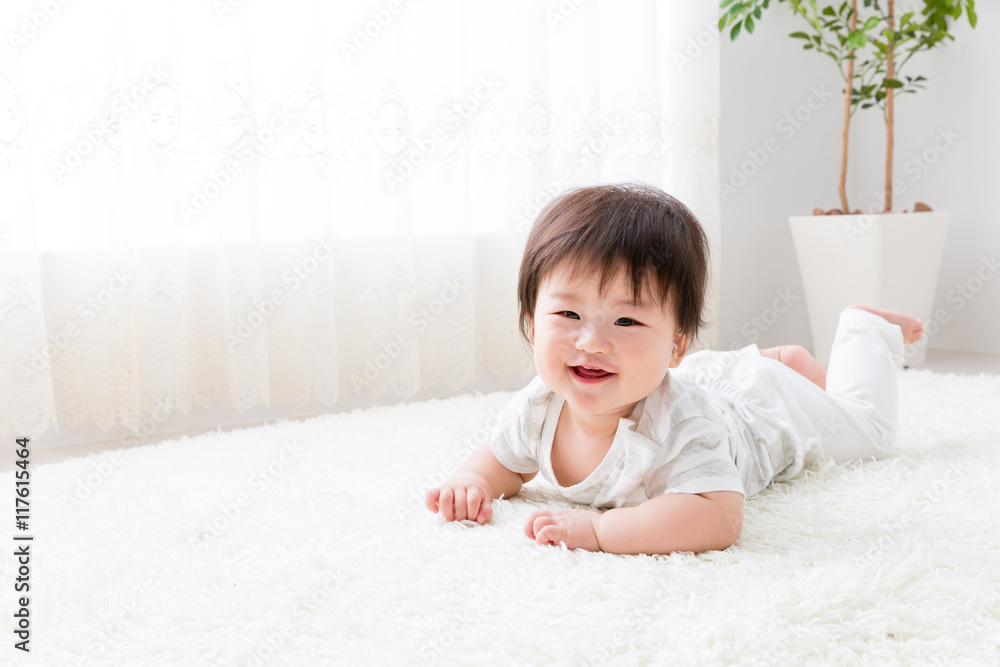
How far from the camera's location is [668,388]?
3.03 feet

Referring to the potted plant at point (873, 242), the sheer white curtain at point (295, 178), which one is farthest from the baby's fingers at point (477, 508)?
the potted plant at point (873, 242)

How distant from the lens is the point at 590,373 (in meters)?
0.85

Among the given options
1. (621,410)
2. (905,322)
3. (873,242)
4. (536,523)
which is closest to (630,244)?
(621,410)

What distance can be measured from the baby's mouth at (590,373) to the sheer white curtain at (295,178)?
1.07 m

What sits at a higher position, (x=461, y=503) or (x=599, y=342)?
(x=599, y=342)

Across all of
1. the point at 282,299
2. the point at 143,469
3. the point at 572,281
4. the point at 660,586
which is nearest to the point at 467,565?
the point at 660,586

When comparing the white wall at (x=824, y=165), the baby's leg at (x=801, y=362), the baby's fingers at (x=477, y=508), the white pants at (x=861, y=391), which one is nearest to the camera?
the baby's fingers at (x=477, y=508)

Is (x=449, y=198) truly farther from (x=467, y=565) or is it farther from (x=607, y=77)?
(x=467, y=565)

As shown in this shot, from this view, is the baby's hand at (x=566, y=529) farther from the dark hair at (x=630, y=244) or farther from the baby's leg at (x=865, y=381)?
the baby's leg at (x=865, y=381)

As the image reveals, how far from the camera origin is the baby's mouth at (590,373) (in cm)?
85

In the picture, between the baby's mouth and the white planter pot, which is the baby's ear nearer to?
the baby's mouth

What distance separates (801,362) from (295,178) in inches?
45.2

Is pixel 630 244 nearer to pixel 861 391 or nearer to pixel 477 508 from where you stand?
pixel 477 508

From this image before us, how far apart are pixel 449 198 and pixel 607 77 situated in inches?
23.5
